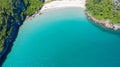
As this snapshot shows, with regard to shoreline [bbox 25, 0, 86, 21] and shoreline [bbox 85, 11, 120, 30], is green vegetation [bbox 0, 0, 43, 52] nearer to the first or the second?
shoreline [bbox 25, 0, 86, 21]

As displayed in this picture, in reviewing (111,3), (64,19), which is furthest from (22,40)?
(111,3)

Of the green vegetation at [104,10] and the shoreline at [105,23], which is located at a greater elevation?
the green vegetation at [104,10]

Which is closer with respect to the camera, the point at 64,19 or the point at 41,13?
the point at 64,19

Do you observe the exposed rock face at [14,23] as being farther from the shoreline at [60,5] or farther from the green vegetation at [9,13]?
the shoreline at [60,5]

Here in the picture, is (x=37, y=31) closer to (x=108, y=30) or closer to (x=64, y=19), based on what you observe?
(x=64, y=19)

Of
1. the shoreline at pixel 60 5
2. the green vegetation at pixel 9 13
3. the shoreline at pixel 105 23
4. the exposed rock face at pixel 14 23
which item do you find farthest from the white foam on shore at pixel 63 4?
the exposed rock face at pixel 14 23

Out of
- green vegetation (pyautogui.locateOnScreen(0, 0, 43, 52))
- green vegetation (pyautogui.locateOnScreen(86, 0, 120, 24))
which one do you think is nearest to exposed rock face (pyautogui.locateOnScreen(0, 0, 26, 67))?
green vegetation (pyautogui.locateOnScreen(0, 0, 43, 52))
